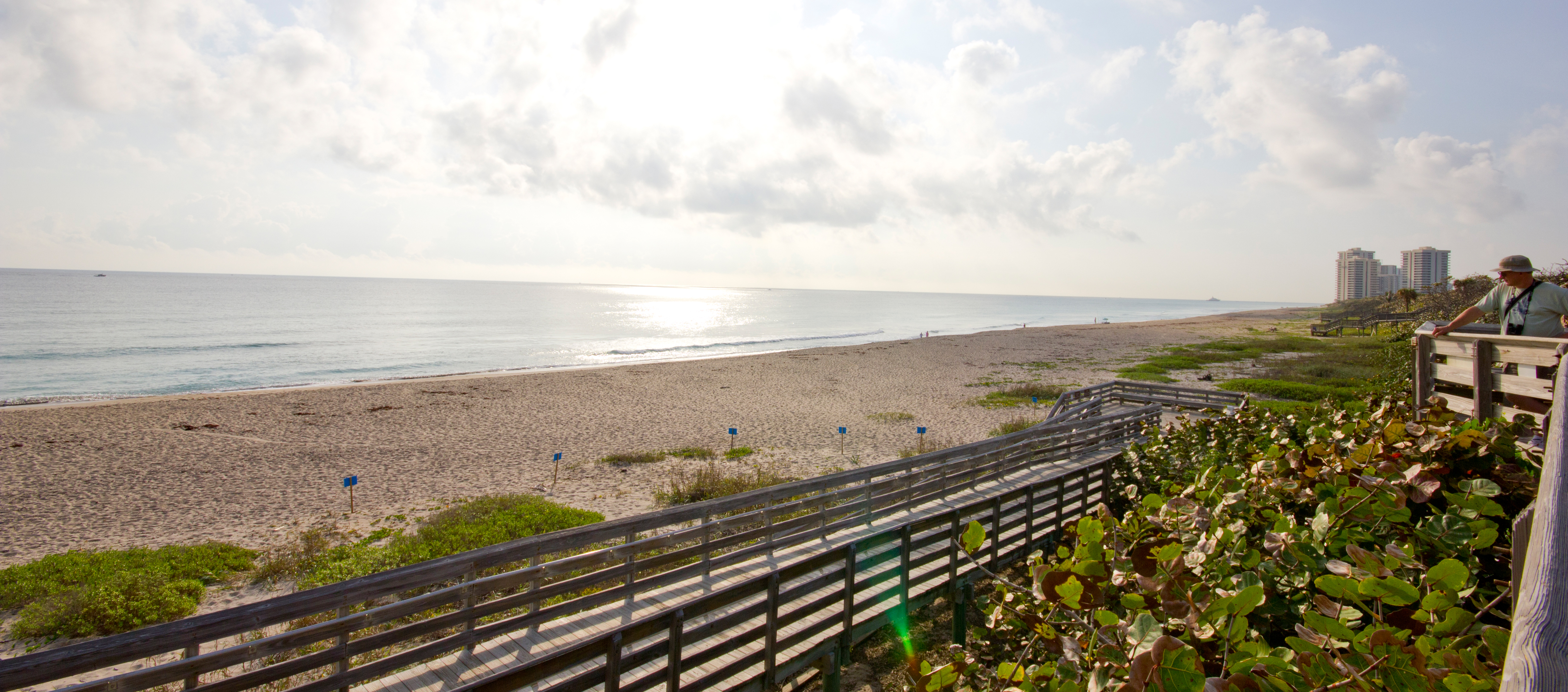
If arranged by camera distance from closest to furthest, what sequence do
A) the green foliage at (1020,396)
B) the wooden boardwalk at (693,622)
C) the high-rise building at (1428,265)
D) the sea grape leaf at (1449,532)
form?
the sea grape leaf at (1449,532) → the wooden boardwalk at (693,622) → the green foliage at (1020,396) → the high-rise building at (1428,265)

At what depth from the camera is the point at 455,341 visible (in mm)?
Answer: 62906

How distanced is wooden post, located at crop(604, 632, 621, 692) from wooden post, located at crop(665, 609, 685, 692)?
416 mm

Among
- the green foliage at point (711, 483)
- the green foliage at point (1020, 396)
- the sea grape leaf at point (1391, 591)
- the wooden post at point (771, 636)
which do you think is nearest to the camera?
the sea grape leaf at point (1391, 591)

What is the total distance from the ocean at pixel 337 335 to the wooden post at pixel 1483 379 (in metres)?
43.1

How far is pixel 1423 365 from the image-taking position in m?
5.15

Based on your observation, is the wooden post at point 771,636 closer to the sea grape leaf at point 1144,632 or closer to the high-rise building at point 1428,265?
the sea grape leaf at point 1144,632

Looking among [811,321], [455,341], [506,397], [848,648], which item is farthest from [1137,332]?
[848,648]

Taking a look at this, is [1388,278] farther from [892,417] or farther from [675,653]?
[675,653]

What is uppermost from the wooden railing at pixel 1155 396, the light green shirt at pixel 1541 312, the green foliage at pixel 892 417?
the light green shirt at pixel 1541 312

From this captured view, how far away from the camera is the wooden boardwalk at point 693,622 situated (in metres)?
5.60

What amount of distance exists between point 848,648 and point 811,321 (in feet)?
319

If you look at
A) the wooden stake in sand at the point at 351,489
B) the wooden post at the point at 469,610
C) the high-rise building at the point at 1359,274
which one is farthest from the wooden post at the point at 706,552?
the high-rise building at the point at 1359,274

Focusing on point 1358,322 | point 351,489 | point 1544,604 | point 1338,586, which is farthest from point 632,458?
point 1358,322

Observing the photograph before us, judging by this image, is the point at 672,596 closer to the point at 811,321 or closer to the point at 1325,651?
the point at 1325,651
